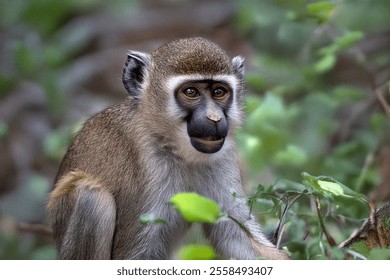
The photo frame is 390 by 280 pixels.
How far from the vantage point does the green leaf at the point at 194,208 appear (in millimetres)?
5465

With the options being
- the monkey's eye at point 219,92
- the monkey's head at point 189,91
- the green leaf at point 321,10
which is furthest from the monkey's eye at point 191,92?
the green leaf at point 321,10

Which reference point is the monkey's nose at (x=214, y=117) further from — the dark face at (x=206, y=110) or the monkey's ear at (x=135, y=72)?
the monkey's ear at (x=135, y=72)

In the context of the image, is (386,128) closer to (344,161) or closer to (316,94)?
(344,161)

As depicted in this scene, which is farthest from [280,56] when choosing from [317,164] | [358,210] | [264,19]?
[358,210]

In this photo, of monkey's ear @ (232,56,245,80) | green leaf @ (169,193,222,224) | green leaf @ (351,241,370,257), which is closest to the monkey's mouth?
monkey's ear @ (232,56,245,80)

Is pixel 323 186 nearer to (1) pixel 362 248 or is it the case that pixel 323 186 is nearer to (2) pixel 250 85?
(1) pixel 362 248

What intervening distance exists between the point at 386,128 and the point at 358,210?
1635 millimetres

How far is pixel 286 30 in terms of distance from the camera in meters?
13.6

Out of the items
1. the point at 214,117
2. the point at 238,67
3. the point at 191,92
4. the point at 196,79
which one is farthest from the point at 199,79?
the point at 238,67

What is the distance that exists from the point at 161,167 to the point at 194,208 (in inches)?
99.1

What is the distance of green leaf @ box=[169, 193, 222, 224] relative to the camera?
17.9 feet

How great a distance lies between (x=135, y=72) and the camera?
839 cm
